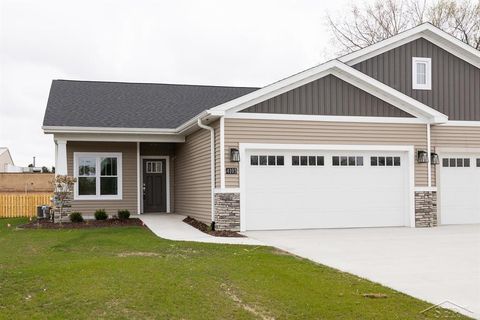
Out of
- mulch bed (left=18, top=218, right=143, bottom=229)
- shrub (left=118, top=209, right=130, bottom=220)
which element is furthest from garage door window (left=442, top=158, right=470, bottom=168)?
shrub (left=118, top=209, right=130, bottom=220)

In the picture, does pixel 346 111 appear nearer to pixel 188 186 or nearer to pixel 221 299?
pixel 188 186

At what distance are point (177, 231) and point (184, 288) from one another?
7123 mm

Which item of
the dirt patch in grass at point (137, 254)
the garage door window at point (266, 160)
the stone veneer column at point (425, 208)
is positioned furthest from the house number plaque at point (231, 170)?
the stone veneer column at point (425, 208)

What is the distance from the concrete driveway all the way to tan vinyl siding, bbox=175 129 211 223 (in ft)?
7.60

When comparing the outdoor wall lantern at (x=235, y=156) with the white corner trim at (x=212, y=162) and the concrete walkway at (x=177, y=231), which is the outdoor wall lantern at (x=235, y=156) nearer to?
the white corner trim at (x=212, y=162)

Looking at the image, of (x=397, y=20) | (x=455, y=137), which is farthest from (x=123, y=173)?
(x=397, y=20)

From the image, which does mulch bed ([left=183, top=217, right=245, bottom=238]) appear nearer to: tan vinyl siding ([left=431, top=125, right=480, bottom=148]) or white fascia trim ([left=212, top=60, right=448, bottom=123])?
white fascia trim ([left=212, top=60, right=448, bottom=123])

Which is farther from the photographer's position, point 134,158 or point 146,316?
point 134,158

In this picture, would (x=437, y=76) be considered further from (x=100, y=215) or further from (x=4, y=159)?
(x=4, y=159)

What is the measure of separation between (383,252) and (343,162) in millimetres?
4952

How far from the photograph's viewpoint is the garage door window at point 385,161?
15.5 m

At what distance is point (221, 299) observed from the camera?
6.62 metres

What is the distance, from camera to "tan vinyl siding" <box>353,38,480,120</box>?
16.9 m

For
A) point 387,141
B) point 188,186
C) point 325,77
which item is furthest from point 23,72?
point 387,141
